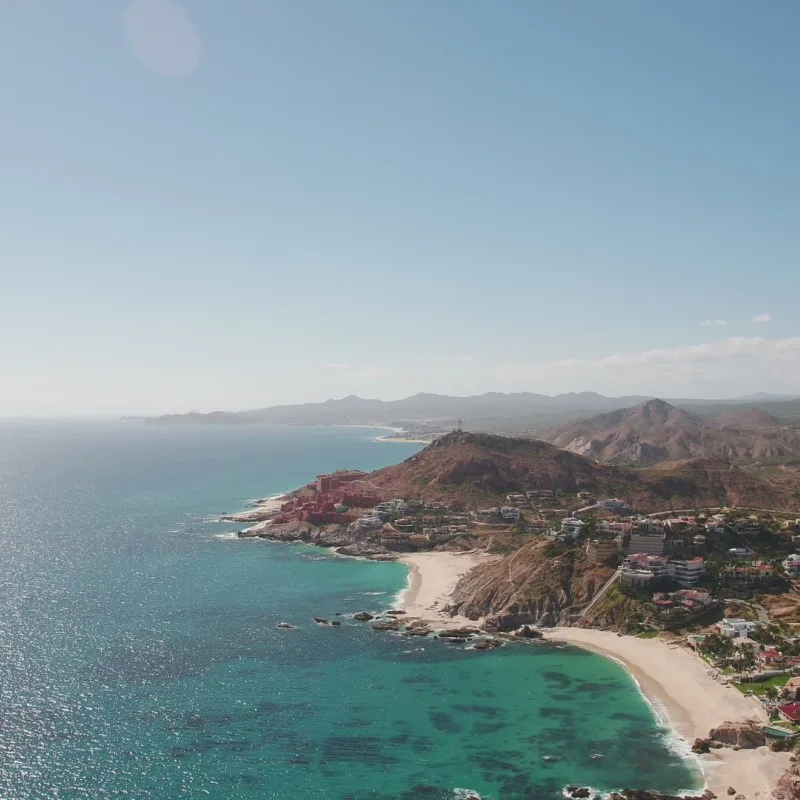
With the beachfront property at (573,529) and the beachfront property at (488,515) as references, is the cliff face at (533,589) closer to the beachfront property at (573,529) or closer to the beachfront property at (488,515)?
the beachfront property at (573,529)

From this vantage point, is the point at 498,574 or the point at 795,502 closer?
the point at 498,574

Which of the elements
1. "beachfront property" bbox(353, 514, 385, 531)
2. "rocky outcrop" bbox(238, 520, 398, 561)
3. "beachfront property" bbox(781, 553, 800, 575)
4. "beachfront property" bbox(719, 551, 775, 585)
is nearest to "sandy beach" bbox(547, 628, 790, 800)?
"beachfront property" bbox(719, 551, 775, 585)

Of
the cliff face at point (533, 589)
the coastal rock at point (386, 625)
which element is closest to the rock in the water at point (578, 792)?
the cliff face at point (533, 589)

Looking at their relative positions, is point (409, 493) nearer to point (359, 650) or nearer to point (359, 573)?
point (359, 573)

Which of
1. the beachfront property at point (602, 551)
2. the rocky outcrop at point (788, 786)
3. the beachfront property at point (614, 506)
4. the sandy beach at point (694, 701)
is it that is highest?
the beachfront property at point (602, 551)

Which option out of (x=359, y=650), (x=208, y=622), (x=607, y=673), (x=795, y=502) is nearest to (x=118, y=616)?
(x=208, y=622)
